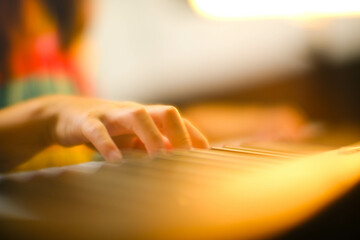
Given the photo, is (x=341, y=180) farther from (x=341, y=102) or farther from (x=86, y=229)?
(x=341, y=102)

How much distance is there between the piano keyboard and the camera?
30cm

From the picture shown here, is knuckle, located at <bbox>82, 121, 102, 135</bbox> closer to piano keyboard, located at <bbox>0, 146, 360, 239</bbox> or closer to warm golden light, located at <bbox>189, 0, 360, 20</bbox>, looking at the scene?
piano keyboard, located at <bbox>0, 146, 360, 239</bbox>

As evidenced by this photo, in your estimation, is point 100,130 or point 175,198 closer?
point 175,198

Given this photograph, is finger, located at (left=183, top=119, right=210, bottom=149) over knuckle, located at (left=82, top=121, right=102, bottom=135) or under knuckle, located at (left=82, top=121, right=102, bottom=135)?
over

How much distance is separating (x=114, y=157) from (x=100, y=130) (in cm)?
4

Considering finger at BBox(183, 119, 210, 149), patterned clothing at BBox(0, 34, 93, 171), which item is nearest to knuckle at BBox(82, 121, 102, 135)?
finger at BBox(183, 119, 210, 149)

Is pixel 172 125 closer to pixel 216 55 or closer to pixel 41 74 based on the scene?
pixel 41 74

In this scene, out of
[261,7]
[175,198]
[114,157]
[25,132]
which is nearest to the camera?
[175,198]

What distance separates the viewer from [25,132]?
24.2 inches

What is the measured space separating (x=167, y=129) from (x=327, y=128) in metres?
0.90

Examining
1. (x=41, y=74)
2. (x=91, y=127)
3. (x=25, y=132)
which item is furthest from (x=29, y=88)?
(x=91, y=127)

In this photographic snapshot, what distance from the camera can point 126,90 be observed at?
816 millimetres

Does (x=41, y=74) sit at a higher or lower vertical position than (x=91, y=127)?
higher

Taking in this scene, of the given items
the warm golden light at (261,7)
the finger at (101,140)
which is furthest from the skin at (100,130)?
the warm golden light at (261,7)
